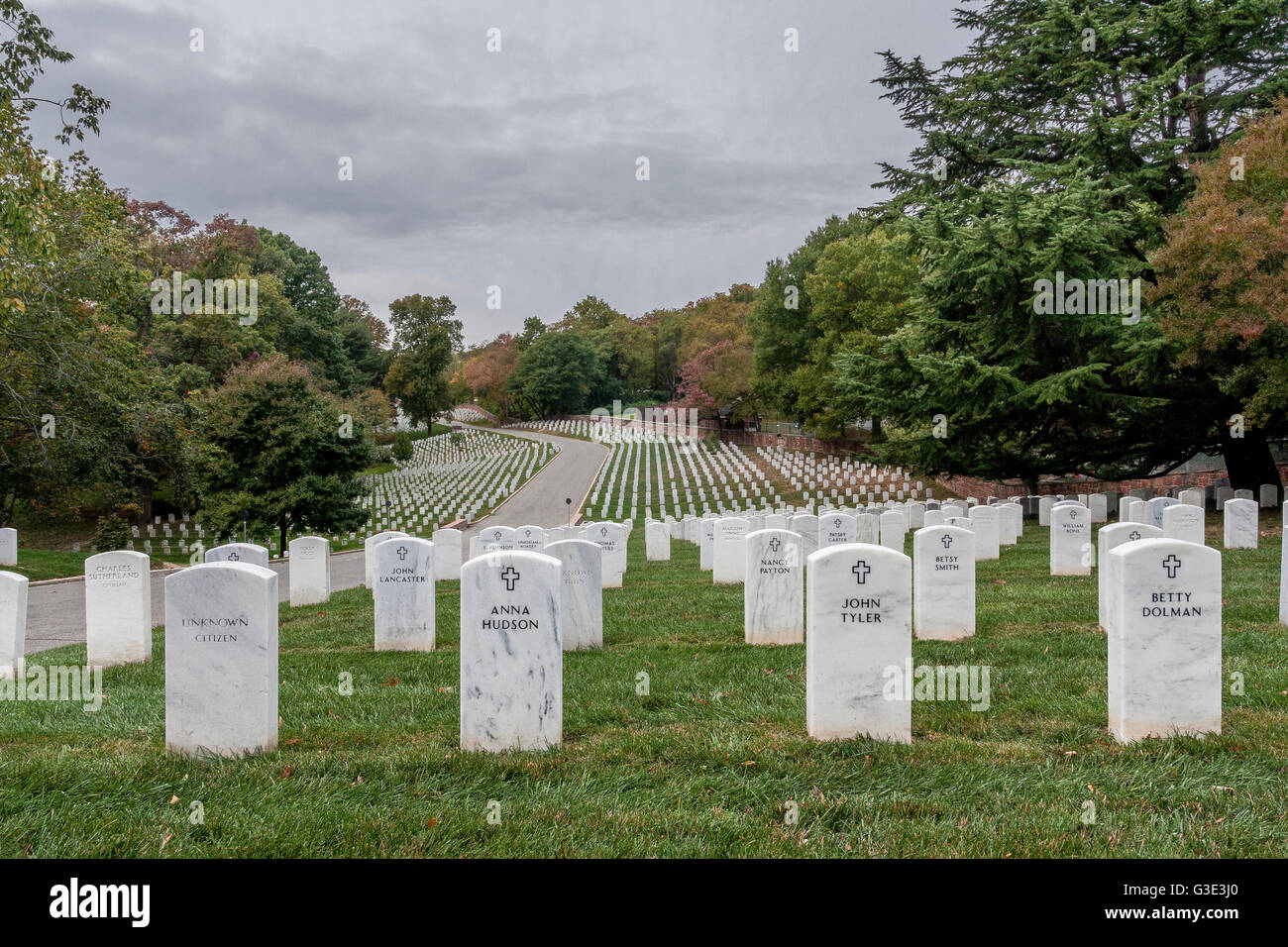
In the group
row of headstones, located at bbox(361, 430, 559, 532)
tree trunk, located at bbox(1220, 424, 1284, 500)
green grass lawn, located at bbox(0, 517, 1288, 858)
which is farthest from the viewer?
row of headstones, located at bbox(361, 430, 559, 532)

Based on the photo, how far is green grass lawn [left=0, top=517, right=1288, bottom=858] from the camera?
145 inches

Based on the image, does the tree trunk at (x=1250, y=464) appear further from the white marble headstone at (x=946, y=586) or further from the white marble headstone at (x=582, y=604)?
the white marble headstone at (x=582, y=604)

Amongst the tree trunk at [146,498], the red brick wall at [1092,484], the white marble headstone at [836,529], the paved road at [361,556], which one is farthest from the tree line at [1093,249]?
the tree trunk at [146,498]

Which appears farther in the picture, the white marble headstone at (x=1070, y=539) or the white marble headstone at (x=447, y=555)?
the white marble headstone at (x=447, y=555)

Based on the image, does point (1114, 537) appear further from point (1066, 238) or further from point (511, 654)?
point (1066, 238)

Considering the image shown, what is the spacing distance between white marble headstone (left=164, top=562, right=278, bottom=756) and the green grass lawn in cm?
27

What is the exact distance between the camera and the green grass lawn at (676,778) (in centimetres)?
368

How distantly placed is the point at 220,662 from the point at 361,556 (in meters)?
22.6

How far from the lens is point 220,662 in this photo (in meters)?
5.24

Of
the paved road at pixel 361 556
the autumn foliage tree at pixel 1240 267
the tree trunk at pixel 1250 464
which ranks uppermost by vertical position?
the autumn foliage tree at pixel 1240 267

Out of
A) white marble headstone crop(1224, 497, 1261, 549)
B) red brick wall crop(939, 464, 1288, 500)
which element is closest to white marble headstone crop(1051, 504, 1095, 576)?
white marble headstone crop(1224, 497, 1261, 549)

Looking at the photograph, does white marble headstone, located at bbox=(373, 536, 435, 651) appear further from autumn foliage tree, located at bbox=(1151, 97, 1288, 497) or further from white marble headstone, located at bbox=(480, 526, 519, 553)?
autumn foliage tree, located at bbox=(1151, 97, 1288, 497)

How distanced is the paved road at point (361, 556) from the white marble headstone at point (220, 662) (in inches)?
143

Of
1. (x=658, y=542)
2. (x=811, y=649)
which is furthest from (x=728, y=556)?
(x=811, y=649)
